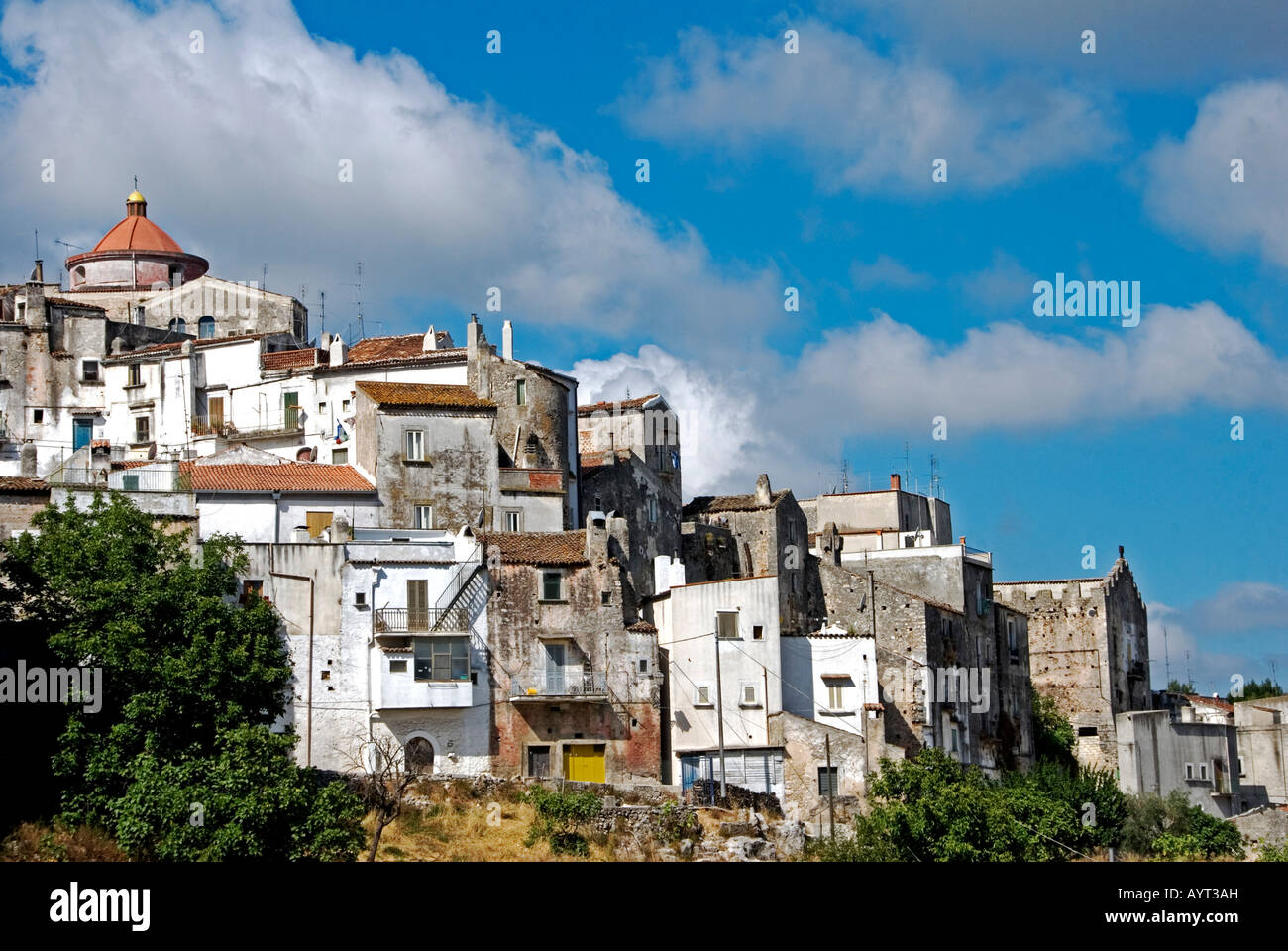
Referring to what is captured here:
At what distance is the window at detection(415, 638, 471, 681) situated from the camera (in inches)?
1914

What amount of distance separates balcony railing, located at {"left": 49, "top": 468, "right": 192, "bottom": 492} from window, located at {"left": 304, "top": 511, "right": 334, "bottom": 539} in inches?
154

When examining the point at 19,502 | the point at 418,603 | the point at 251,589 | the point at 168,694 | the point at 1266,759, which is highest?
the point at 19,502

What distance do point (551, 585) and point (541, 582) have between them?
33 centimetres

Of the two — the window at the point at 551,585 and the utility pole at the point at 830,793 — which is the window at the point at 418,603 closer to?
the window at the point at 551,585

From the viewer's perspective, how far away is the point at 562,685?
50.4m

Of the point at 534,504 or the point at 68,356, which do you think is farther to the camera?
the point at 68,356

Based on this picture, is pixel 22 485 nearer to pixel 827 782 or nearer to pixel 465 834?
pixel 465 834

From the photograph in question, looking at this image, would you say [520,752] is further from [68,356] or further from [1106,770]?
[68,356]

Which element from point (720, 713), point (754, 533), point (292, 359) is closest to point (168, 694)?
point (720, 713)

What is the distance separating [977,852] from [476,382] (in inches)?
1078

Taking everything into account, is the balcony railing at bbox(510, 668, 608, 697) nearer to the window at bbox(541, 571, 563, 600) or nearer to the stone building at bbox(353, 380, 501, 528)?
the window at bbox(541, 571, 563, 600)
